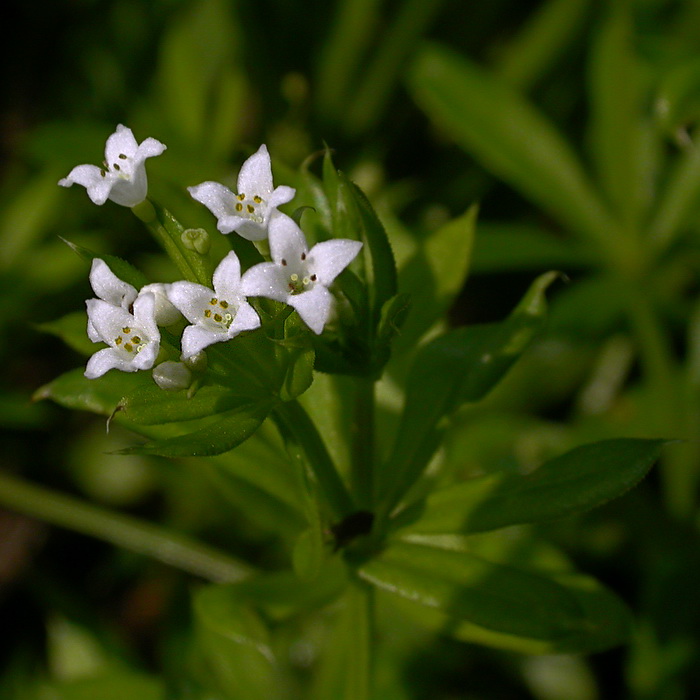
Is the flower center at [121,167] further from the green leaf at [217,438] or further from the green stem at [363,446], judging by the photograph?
the green stem at [363,446]

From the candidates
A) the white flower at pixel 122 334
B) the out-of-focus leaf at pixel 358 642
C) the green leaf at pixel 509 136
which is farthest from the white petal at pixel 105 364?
the green leaf at pixel 509 136

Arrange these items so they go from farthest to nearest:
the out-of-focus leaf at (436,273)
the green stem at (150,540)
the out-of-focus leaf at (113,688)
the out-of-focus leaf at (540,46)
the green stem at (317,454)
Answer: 1. the out-of-focus leaf at (540,46)
2. the green stem at (150,540)
3. the out-of-focus leaf at (113,688)
4. the out-of-focus leaf at (436,273)
5. the green stem at (317,454)

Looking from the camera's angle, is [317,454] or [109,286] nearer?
[109,286]

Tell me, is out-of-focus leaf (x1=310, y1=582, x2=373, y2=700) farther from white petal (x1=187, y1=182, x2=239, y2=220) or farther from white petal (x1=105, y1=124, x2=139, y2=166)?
white petal (x1=105, y1=124, x2=139, y2=166)

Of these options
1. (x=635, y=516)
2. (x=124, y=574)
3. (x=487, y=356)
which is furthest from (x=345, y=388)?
(x=124, y=574)

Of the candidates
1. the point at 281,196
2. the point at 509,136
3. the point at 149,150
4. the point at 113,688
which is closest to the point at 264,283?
the point at 281,196

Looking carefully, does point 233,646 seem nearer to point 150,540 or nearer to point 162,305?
point 150,540

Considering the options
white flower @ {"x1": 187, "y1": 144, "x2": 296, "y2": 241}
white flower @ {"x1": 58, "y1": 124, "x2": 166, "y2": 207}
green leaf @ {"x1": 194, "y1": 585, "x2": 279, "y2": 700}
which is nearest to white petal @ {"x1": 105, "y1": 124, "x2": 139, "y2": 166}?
white flower @ {"x1": 58, "y1": 124, "x2": 166, "y2": 207}
